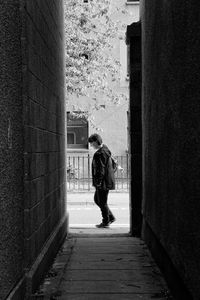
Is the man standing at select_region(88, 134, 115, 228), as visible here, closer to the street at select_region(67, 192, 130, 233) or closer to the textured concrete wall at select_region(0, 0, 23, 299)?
the street at select_region(67, 192, 130, 233)

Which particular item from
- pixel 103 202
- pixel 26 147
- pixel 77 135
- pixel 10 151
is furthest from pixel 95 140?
pixel 77 135

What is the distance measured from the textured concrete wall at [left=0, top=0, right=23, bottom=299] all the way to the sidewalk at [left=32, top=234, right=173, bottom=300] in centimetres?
104

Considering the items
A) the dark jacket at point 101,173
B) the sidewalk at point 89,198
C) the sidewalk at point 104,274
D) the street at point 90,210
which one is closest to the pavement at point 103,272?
the sidewalk at point 104,274

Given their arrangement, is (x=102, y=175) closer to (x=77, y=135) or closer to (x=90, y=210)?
(x=90, y=210)

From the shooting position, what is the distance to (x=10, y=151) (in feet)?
14.8

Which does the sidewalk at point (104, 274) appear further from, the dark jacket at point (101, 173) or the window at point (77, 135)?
the window at point (77, 135)

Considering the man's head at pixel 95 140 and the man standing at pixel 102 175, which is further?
the man standing at pixel 102 175

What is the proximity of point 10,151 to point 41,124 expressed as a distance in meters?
1.98

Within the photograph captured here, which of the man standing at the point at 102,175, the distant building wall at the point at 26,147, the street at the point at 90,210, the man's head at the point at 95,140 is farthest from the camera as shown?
the street at the point at 90,210

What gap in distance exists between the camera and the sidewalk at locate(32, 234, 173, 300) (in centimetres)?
573

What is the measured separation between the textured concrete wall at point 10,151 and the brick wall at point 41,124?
0.28 metres

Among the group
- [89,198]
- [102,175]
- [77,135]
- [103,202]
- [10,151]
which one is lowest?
[89,198]

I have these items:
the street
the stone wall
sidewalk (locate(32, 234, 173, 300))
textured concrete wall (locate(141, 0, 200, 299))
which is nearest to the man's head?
the street

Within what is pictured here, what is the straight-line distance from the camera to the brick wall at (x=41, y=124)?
17.5 ft
